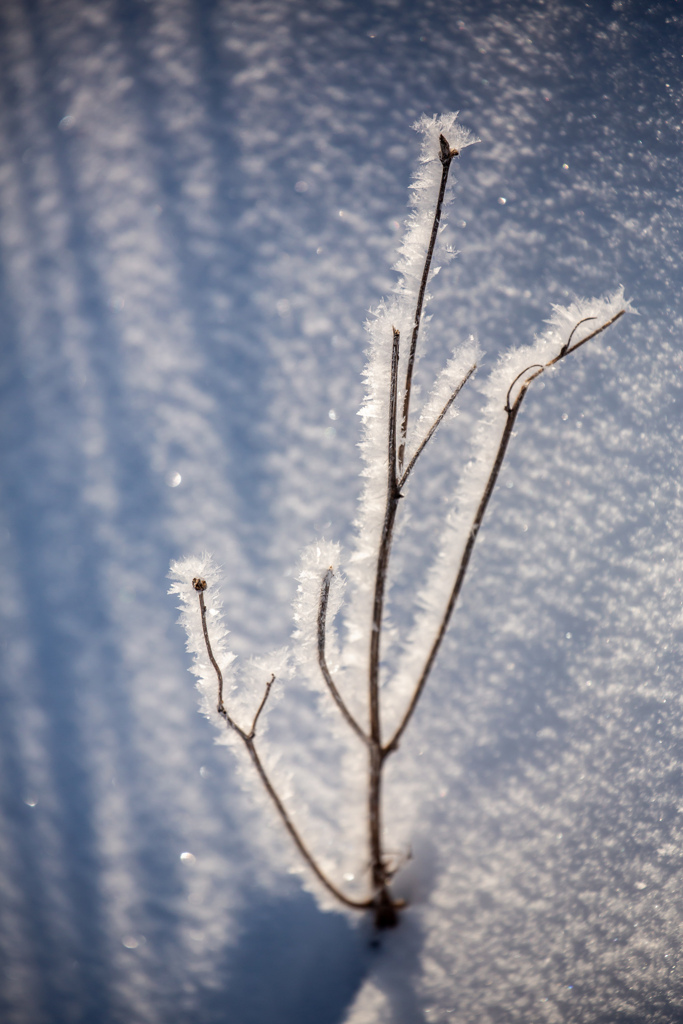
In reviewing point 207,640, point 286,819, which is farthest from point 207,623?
point 286,819

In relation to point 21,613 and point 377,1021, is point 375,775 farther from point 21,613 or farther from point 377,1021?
point 21,613

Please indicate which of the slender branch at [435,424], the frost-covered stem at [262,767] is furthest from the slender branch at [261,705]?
the slender branch at [435,424]

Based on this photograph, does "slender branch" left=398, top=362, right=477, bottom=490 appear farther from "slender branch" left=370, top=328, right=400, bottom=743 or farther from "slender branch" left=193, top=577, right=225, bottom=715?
"slender branch" left=193, top=577, right=225, bottom=715

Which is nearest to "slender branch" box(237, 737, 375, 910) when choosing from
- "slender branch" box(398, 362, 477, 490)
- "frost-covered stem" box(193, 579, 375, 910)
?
"frost-covered stem" box(193, 579, 375, 910)

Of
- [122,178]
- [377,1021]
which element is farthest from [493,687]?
[122,178]

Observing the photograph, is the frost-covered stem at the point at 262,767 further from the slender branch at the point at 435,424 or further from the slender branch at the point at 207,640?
the slender branch at the point at 435,424

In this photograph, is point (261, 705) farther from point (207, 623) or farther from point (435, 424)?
point (435, 424)
